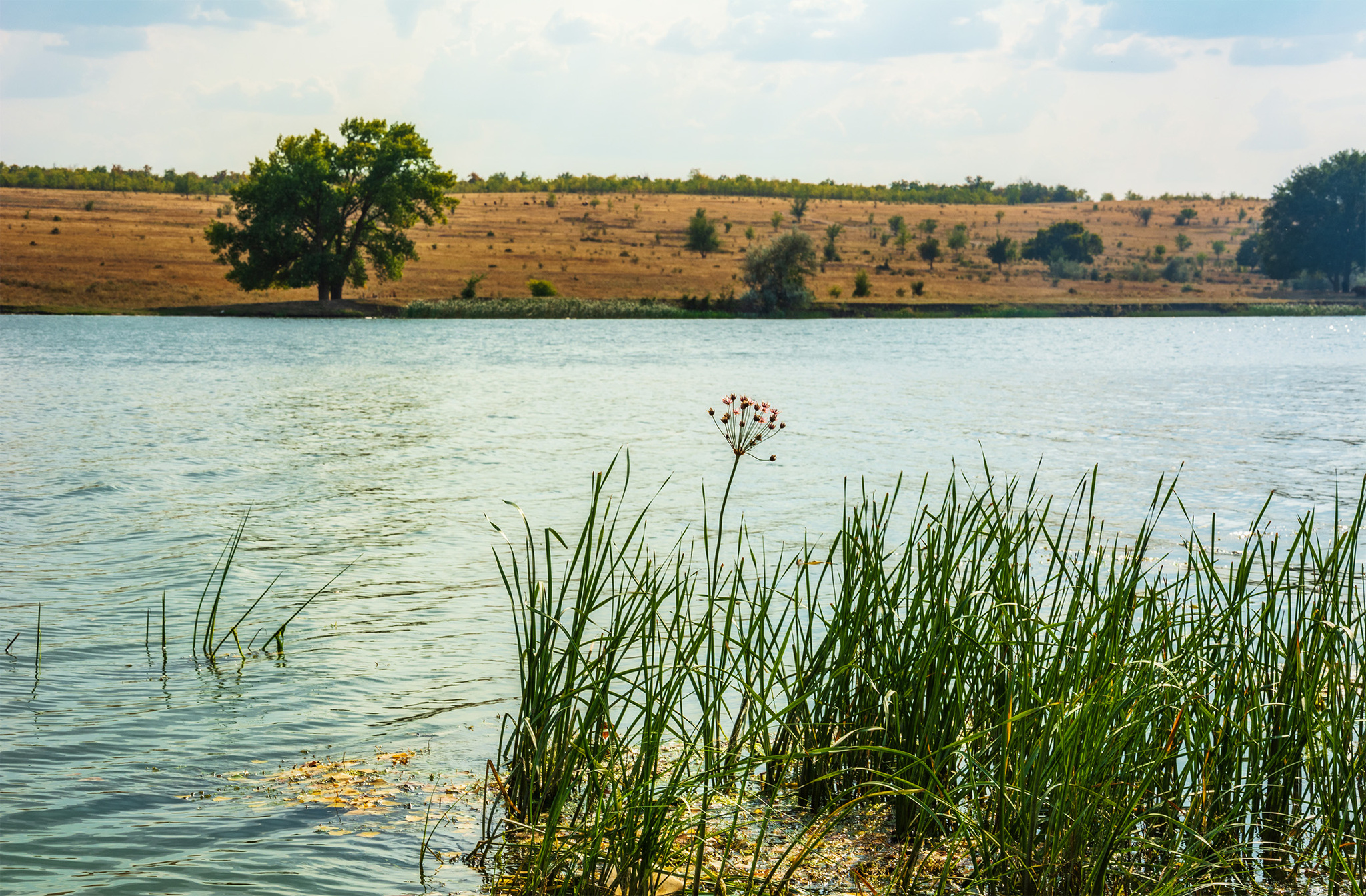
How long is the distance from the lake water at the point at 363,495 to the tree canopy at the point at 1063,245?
61.1 meters

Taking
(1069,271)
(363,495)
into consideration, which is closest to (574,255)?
(1069,271)

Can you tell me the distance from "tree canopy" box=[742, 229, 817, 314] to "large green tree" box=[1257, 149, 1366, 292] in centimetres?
4392

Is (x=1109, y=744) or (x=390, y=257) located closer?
(x=1109, y=744)

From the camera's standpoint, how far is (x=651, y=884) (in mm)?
3543

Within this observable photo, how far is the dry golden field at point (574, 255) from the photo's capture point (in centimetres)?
6700

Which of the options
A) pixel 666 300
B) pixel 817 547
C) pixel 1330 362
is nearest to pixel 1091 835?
pixel 817 547

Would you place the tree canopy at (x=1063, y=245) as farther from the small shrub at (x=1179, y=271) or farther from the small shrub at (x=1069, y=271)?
the small shrub at (x=1179, y=271)

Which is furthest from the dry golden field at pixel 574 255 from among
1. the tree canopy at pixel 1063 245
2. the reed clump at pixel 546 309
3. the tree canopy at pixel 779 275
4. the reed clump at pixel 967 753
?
the reed clump at pixel 967 753

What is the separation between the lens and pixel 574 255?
85.0 m

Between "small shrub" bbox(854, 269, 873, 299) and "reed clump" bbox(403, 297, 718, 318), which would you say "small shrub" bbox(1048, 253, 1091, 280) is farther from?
"reed clump" bbox(403, 297, 718, 318)

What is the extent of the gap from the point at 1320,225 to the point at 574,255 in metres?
58.3

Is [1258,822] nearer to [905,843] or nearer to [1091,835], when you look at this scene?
[1091,835]

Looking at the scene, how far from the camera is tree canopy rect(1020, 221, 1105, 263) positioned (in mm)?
99438

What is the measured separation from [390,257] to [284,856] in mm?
60926
